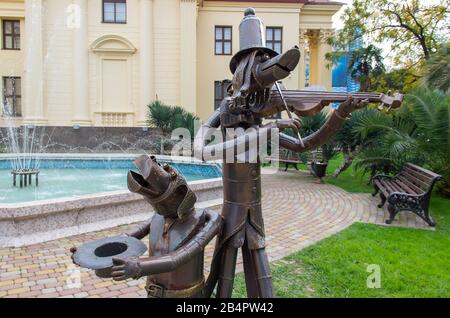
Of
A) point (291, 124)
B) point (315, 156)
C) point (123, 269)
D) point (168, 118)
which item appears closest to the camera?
point (123, 269)

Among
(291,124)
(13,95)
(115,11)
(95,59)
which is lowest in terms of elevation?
(291,124)

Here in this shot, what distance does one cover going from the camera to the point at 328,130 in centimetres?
230

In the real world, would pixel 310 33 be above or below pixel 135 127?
above

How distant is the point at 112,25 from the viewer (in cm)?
2016

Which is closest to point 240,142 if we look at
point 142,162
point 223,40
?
point 142,162

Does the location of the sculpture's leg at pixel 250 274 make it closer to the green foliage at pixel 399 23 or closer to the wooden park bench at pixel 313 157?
the wooden park bench at pixel 313 157

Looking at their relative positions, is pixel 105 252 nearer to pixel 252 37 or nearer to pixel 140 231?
pixel 140 231

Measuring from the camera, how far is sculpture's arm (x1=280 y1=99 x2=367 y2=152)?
6.91 feet

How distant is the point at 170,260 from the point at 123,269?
11.9 inches

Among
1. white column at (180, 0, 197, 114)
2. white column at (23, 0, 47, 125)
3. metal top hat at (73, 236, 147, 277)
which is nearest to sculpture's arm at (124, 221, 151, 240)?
metal top hat at (73, 236, 147, 277)

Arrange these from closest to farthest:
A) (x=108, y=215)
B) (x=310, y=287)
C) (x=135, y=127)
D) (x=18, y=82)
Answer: (x=310, y=287)
(x=108, y=215)
(x=135, y=127)
(x=18, y=82)

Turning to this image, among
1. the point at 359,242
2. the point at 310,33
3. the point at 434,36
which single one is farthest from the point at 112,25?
the point at 359,242

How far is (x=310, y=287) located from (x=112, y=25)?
19.8 m
